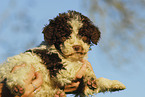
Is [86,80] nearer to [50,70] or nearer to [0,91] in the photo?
[50,70]

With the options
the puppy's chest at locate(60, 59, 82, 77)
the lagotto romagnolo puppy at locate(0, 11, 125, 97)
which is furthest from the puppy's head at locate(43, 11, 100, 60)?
the puppy's chest at locate(60, 59, 82, 77)

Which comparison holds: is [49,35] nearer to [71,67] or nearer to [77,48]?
[77,48]

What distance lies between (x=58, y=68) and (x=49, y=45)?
0.54m

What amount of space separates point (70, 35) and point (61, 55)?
1.46 feet

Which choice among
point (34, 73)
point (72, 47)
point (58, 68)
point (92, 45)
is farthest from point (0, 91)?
point (92, 45)

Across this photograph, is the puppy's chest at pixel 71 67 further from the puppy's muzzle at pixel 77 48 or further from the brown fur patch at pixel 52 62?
the puppy's muzzle at pixel 77 48

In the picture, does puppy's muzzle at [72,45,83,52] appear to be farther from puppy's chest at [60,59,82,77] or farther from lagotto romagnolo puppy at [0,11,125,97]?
puppy's chest at [60,59,82,77]

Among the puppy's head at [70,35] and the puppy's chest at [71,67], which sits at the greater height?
the puppy's head at [70,35]

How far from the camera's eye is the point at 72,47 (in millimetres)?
5332

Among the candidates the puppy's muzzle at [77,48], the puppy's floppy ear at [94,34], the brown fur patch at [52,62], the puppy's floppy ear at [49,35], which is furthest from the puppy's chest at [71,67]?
the puppy's floppy ear at [94,34]

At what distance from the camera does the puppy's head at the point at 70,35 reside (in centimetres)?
537

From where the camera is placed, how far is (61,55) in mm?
5480

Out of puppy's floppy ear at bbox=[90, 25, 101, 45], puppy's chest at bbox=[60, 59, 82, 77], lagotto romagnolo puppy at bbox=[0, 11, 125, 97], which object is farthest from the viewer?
puppy's floppy ear at bbox=[90, 25, 101, 45]

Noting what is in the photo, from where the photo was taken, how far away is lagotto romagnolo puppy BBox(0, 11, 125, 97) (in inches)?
206
